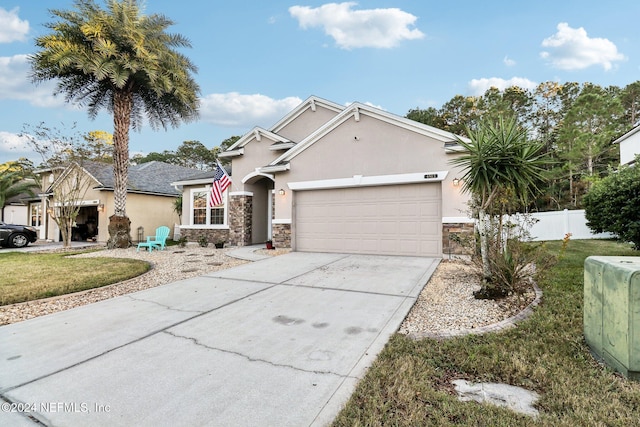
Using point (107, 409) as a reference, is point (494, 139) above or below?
above

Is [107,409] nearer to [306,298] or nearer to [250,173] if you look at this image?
[306,298]

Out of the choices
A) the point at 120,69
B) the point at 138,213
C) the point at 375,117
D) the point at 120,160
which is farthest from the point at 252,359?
the point at 138,213

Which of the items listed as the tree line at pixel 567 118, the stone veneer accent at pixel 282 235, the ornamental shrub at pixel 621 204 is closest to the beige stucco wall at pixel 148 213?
the stone veneer accent at pixel 282 235

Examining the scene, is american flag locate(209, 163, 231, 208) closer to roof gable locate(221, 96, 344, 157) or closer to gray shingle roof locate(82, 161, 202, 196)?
roof gable locate(221, 96, 344, 157)

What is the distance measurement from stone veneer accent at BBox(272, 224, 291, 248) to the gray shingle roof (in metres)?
8.07

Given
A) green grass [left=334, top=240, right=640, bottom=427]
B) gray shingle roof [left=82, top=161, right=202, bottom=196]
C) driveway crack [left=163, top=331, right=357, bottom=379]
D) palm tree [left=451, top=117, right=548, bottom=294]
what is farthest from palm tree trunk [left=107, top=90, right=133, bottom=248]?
green grass [left=334, top=240, right=640, bottom=427]

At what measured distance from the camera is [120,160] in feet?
45.3

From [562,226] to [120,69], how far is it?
68.9 ft

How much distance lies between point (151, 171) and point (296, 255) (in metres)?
15.9

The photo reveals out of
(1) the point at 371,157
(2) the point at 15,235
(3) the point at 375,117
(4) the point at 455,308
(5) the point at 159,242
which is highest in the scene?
(3) the point at 375,117

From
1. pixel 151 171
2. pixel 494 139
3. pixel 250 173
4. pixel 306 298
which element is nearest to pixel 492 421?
pixel 306 298

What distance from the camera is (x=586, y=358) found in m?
3.18

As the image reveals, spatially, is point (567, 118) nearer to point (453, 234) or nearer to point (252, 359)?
point (453, 234)

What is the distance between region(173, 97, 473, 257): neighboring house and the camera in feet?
31.3
